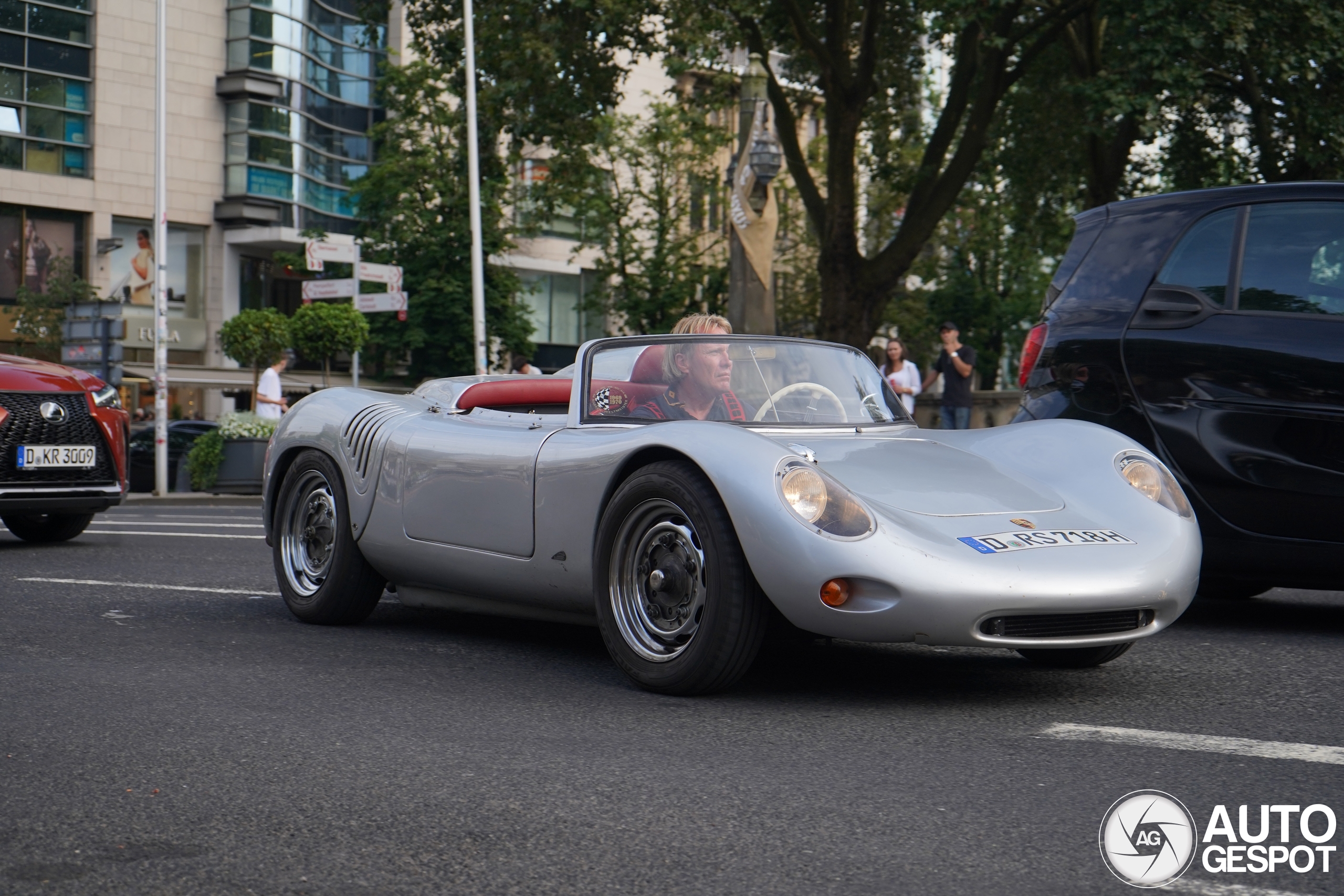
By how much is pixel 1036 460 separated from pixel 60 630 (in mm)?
3732

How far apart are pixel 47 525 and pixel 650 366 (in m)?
6.84

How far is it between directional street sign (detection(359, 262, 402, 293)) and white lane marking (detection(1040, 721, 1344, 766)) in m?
21.0

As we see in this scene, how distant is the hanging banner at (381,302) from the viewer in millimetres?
22672

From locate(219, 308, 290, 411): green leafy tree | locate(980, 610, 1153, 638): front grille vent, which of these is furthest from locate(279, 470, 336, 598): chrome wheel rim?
locate(219, 308, 290, 411): green leafy tree

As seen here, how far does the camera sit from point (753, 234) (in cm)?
1816

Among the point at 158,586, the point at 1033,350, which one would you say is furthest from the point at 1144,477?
the point at 158,586

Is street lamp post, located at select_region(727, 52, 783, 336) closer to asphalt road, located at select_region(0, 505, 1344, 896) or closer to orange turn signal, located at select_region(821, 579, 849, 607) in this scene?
asphalt road, located at select_region(0, 505, 1344, 896)

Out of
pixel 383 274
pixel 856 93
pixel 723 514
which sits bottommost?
pixel 723 514

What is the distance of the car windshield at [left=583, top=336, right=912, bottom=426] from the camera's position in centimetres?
520

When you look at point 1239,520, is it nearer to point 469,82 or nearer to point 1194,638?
point 1194,638

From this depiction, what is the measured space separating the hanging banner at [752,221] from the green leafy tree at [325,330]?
8.53 meters

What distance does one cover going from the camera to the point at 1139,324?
6109 millimetres

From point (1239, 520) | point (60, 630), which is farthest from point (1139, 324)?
point (60, 630)
